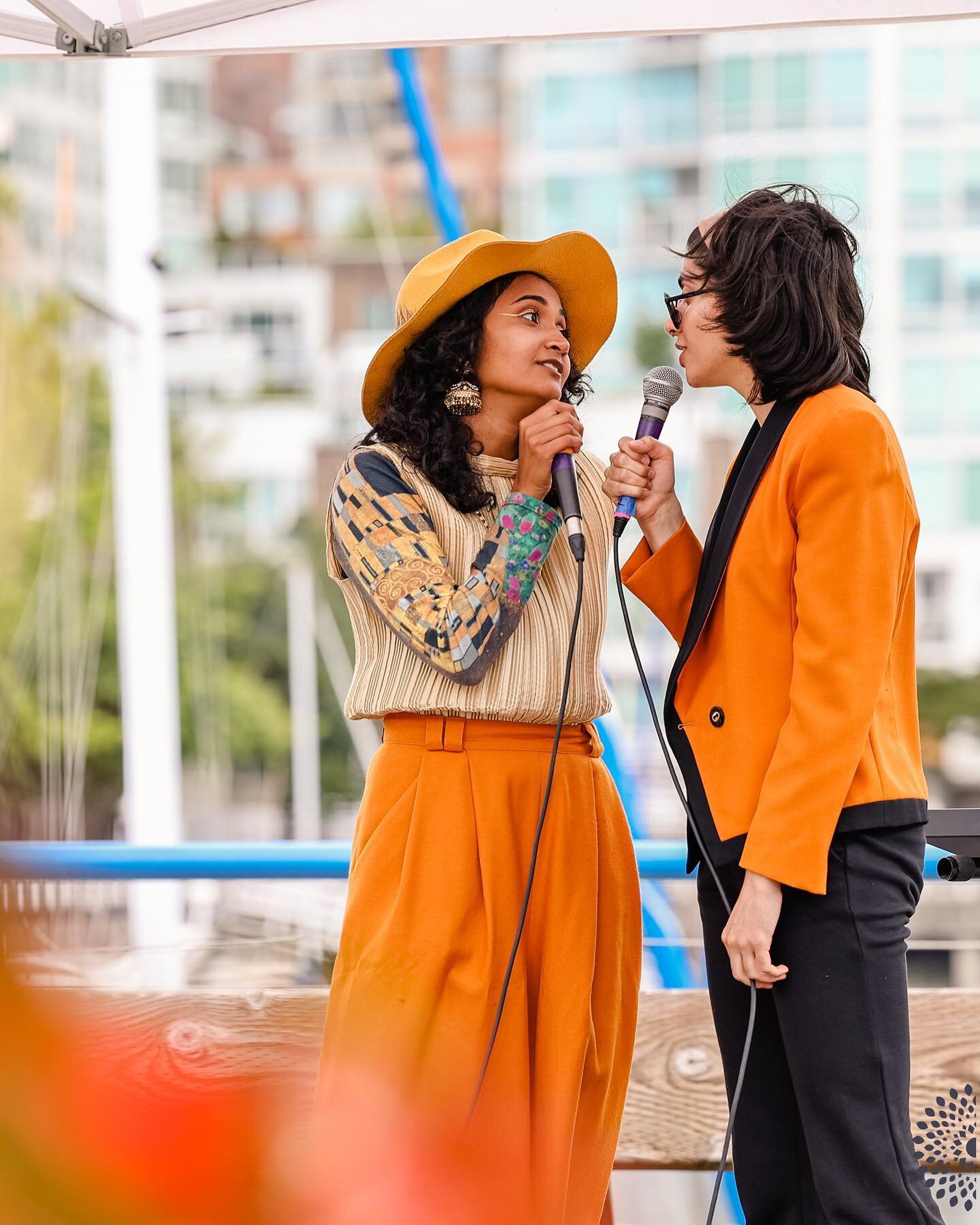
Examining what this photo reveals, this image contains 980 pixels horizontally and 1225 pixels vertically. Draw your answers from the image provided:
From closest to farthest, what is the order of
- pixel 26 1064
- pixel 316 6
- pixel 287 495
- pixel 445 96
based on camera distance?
pixel 26 1064, pixel 316 6, pixel 287 495, pixel 445 96

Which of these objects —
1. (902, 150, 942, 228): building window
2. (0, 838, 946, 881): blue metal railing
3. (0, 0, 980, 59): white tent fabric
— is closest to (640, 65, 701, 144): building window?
(902, 150, 942, 228): building window

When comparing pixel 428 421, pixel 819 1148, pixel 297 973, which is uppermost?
pixel 428 421

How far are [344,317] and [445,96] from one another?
8.28 meters

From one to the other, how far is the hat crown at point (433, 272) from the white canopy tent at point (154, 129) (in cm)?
51

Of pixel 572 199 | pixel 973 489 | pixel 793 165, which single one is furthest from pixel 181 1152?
pixel 572 199

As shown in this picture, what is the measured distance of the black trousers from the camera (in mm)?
1488

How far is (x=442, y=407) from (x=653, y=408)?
33cm

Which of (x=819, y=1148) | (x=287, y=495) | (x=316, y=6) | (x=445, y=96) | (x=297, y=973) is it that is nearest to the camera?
(x=819, y=1148)

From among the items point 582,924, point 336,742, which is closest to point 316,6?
point 582,924

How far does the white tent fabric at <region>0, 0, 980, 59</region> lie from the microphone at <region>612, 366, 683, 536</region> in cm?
74

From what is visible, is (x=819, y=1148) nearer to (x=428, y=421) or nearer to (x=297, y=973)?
(x=428, y=421)

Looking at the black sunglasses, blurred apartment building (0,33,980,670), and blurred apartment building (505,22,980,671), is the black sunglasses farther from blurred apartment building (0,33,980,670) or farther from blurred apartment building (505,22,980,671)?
blurred apartment building (505,22,980,671)

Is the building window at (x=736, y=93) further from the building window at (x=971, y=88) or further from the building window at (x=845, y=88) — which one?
the building window at (x=971, y=88)

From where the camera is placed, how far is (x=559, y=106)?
40.9 meters
